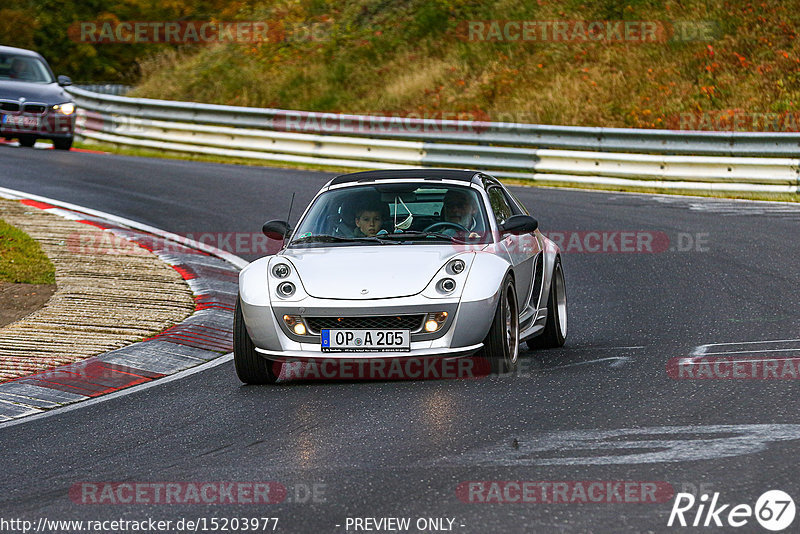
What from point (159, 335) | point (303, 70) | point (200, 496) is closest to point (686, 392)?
point (200, 496)

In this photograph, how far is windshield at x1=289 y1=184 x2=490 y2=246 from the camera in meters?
8.54

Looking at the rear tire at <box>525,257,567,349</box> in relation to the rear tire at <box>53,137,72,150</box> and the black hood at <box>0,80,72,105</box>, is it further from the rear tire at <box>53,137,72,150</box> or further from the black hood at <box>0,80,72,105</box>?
the rear tire at <box>53,137,72,150</box>

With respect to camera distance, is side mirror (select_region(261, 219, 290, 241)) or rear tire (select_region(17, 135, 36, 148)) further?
Answer: rear tire (select_region(17, 135, 36, 148))

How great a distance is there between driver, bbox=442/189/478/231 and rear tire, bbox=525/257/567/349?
3.34 ft

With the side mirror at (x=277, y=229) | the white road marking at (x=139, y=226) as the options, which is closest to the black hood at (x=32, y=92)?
the white road marking at (x=139, y=226)

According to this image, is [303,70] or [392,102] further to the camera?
[303,70]

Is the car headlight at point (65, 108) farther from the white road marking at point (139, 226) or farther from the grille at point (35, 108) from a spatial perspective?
the white road marking at point (139, 226)

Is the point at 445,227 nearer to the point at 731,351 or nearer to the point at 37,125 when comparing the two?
the point at 731,351

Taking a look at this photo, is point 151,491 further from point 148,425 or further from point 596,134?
point 596,134

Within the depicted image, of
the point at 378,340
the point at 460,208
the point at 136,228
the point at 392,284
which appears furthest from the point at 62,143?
the point at 378,340

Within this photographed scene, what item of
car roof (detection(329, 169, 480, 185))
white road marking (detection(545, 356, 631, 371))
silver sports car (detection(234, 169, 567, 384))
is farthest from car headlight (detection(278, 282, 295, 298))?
white road marking (detection(545, 356, 631, 371))

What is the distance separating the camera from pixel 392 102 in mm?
28500

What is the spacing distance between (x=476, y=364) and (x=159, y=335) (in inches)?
117

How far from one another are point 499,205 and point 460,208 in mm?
668
